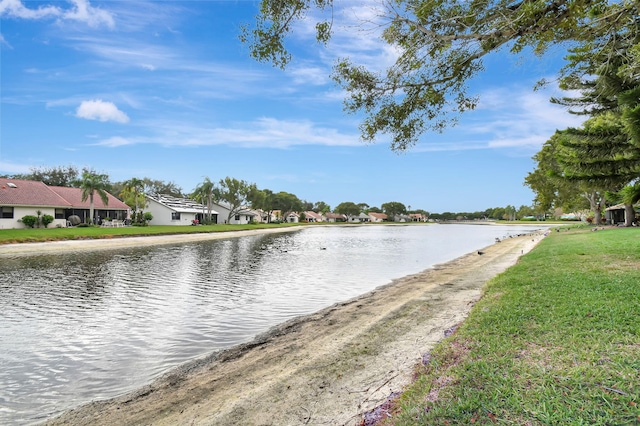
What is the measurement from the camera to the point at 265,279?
14.7m

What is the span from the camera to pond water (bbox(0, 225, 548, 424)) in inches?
220

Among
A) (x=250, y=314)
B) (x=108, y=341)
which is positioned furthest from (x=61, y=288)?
(x=250, y=314)

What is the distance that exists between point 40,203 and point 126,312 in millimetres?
32956

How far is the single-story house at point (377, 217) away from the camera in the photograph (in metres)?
150

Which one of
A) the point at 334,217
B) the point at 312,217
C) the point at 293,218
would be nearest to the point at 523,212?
the point at 334,217

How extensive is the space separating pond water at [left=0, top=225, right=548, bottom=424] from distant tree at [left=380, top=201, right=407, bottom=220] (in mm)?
141879

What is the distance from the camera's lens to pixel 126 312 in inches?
376

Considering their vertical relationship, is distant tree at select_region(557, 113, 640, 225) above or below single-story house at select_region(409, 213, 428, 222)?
above

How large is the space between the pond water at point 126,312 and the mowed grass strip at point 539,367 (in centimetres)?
427

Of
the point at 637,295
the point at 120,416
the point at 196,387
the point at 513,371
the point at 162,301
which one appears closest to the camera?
the point at 513,371

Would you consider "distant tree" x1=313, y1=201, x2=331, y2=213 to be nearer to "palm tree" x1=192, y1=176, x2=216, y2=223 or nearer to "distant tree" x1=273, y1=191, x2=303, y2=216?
"distant tree" x1=273, y1=191, x2=303, y2=216

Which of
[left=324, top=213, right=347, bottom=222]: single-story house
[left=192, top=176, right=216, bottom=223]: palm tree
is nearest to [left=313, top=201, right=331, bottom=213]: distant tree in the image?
[left=324, top=213, right=347, bottom=222]: single-story house

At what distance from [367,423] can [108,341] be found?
6.06 metres

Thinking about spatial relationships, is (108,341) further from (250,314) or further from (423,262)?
(423,262)
